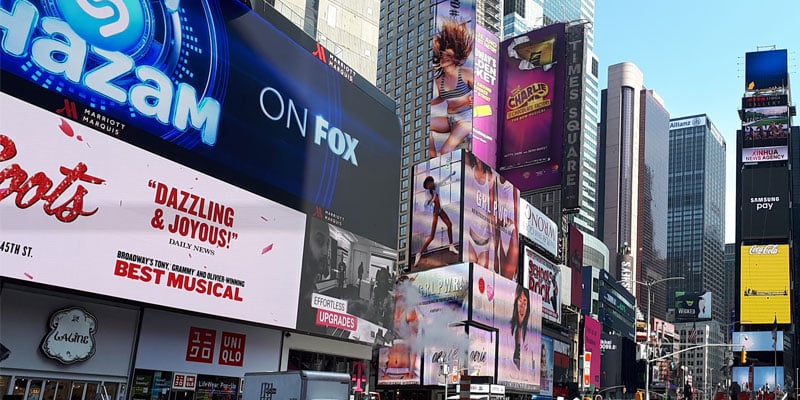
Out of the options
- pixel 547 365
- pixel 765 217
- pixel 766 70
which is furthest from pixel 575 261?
pixel 766 70

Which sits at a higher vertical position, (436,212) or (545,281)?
(436,212)

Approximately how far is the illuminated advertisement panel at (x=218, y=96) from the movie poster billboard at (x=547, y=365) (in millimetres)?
45761

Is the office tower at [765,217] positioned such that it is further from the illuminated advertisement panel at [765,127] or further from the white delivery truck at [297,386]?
the white delivery truck at [297,386]

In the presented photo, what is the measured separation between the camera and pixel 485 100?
71.0m

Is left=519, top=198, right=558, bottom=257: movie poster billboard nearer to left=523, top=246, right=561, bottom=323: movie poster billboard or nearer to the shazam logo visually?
left=523, top=246, right=561, bottom=323: movie poster billboard

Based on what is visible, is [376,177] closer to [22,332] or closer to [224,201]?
[224,201]

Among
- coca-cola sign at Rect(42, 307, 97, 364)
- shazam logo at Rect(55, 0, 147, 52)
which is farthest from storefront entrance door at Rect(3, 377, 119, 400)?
shazam logo at Rect(55, 0, 147, 52)

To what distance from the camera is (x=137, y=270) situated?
21156mm

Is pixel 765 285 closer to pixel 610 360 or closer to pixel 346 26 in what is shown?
pixel 610 360

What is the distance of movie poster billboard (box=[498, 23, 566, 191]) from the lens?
220 ft

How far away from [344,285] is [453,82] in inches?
1847

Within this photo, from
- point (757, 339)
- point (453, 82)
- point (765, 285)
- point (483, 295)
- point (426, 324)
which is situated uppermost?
point (453, 82)

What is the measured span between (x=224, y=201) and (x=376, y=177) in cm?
942

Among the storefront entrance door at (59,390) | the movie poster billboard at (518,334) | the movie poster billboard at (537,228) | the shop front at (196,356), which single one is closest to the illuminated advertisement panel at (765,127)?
the movie poster billboard at (537,228)
